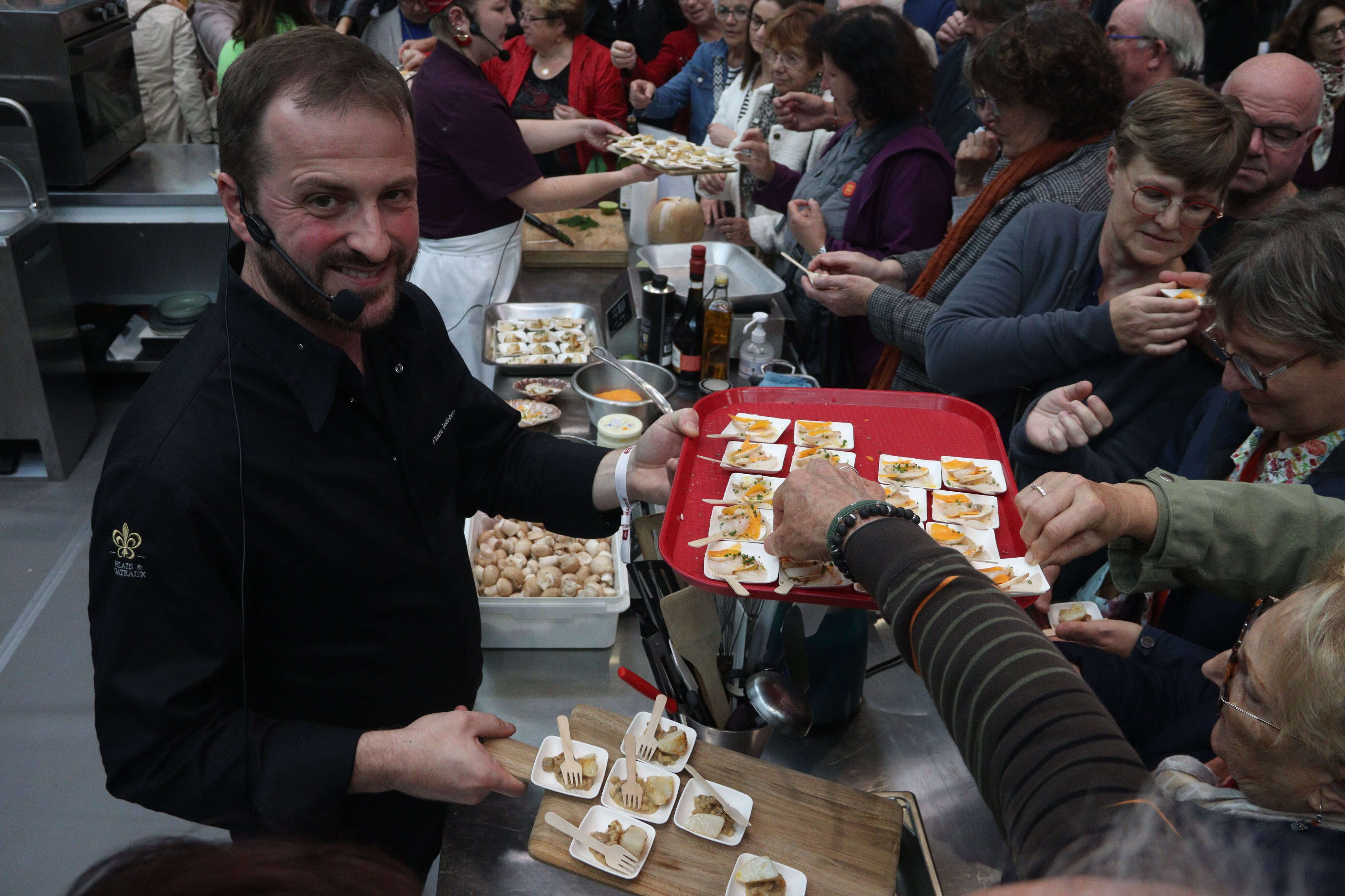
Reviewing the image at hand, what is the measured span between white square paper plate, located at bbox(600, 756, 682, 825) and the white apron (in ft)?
8.24

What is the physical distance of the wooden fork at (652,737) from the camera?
155 cm

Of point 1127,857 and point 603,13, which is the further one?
point 603,13

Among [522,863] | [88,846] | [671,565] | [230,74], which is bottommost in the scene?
[88,846]

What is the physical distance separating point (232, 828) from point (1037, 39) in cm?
269

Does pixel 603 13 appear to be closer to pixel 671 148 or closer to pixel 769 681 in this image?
pixel 671 148

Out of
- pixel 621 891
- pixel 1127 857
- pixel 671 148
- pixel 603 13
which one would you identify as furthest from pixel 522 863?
pixel 603 13

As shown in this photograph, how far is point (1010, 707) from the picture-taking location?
106cm

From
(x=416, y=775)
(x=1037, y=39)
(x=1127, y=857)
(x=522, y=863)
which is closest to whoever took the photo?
(x=1127, y=857)

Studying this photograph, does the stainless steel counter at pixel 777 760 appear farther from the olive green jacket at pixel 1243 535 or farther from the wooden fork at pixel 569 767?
the olive green jacket at pixel 1243 535

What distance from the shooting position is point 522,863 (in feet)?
4.95

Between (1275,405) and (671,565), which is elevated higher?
(1275,405)

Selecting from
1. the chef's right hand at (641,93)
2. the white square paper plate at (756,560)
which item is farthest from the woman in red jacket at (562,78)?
the white square paper plate at (756,560)

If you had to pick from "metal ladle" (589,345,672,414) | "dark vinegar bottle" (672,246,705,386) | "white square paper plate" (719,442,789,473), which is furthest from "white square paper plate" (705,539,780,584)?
"dark vinegar bottle" (672,246,705,386)

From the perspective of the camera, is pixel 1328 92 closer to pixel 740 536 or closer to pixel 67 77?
pixel 740 536
